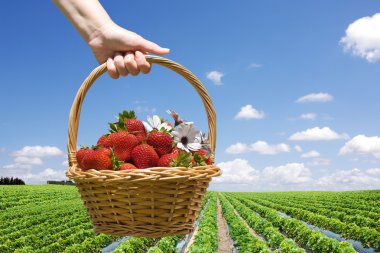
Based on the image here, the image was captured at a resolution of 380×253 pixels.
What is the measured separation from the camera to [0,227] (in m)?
16.3

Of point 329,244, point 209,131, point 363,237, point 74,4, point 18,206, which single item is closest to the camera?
point 74,4

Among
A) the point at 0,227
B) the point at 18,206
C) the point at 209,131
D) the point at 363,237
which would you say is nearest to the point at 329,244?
the point at 363,237

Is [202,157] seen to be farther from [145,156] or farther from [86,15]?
[86,15]

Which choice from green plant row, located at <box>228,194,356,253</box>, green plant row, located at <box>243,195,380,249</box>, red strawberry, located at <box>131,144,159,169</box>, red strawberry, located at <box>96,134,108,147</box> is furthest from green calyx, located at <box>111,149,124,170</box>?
green plant row, located at <box>243,195,380,249</box>

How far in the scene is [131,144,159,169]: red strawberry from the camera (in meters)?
2.90

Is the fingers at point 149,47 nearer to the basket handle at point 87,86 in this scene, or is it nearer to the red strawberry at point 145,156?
the basket handle at point 87,86

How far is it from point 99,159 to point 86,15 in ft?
3.19

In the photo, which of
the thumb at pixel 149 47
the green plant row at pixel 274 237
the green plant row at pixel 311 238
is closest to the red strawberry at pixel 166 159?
the thumb at pixel 149 47

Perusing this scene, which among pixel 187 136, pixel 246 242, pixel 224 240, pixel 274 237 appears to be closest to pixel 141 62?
pixel 187 136

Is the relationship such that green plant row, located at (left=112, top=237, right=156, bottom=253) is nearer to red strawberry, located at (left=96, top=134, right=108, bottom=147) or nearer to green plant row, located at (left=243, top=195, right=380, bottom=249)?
green plant row, located at (left=243, top=195, right=380, bottom=249)

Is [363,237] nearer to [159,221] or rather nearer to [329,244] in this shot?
[329,244]

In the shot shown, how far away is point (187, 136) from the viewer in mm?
2951

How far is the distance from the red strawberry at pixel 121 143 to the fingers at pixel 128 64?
15.8 inches

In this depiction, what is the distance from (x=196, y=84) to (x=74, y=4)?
3.29ft
